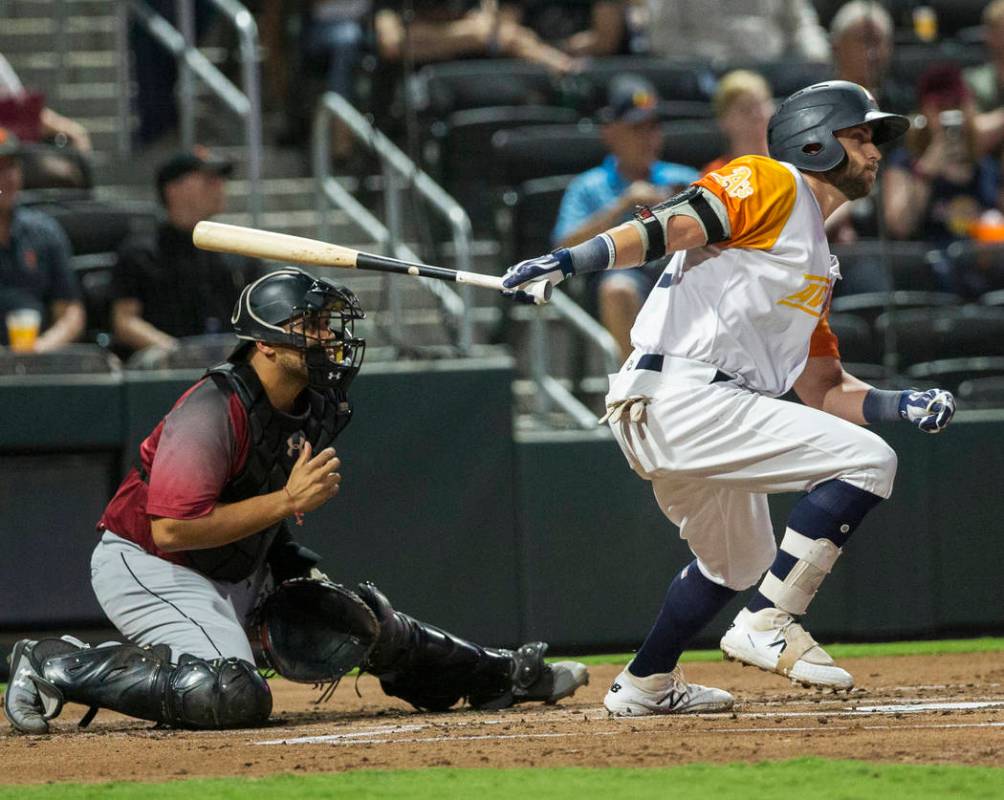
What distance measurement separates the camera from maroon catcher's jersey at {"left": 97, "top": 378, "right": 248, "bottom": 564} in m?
4.74

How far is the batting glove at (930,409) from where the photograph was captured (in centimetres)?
471

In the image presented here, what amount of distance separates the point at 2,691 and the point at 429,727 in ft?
7.68

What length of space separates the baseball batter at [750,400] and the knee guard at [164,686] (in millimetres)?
1032

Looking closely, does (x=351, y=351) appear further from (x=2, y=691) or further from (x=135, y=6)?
(x=135, y=6)

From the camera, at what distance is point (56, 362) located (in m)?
6.66

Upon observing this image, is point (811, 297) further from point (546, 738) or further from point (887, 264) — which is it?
point (887, 264)

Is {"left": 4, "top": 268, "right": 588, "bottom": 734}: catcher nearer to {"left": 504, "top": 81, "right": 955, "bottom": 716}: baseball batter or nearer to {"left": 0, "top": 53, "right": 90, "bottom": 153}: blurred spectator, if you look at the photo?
{"left": 504, "top": 81, "right": 955, "bottom": 716}: baseball batter

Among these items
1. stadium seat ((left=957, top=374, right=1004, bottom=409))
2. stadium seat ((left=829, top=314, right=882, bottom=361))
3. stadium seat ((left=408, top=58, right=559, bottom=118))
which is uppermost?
stadium seat ((left=408, top=58, right=559, bottom=118))

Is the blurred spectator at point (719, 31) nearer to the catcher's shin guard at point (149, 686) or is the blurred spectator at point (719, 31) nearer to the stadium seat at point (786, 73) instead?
the stadium seat at point (786, 73)

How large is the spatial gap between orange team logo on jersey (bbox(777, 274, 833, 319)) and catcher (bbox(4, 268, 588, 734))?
1235 millimetres

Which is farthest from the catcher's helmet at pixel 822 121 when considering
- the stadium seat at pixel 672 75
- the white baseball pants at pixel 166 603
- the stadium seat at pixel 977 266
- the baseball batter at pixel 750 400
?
the stadium seat at pixel 672 75

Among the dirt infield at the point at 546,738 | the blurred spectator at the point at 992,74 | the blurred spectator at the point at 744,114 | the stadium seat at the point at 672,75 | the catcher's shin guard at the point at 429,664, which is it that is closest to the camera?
the dirt infield at the point at 546,738

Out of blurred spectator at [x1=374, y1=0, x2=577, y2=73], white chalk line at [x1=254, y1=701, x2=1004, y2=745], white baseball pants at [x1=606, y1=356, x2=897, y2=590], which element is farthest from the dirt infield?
blurred spectator at [x1=374, y1=0, x2=577, y2=73]

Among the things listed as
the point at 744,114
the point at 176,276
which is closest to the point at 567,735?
the point at 176,276
